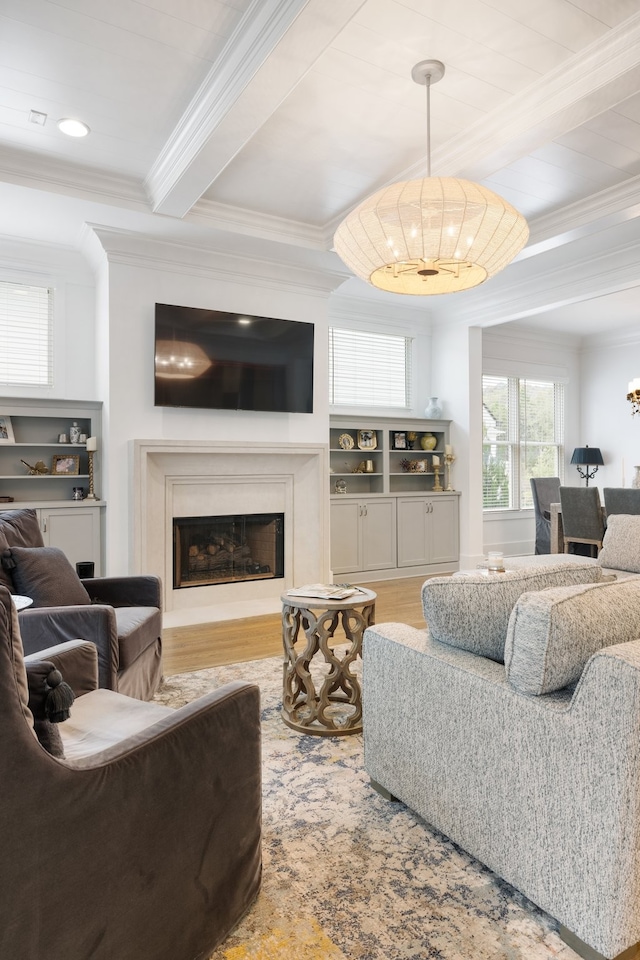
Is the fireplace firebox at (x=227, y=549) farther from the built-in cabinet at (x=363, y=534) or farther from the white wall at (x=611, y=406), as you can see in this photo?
the white wall at (x=611, y=406)

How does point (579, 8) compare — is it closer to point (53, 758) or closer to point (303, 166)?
point (303, 166)

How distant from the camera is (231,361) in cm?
499

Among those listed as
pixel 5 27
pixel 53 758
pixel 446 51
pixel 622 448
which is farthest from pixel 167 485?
pixel 622 448

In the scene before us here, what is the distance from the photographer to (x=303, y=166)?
3.75m

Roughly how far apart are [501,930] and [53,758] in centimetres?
118

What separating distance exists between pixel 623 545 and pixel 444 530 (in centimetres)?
280

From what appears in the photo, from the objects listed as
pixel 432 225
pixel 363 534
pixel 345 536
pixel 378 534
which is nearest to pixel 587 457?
pixel 378 534

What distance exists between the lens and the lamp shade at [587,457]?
26.5 feet

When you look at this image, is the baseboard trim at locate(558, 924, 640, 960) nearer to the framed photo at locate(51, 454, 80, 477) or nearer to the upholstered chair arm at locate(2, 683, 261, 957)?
the upholstered chair arm at locate(2, 683, 261, 957)

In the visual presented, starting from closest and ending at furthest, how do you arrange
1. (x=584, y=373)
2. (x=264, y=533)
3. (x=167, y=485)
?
(x=167, y=485) → (x=264, y=533) → (x=584, y=373)

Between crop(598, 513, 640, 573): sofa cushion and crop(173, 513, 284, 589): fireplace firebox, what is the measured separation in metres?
2.66

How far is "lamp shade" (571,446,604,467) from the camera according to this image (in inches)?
318

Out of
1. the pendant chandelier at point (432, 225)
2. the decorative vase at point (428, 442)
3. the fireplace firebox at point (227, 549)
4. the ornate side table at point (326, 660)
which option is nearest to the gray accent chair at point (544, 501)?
the decorative vase at point (428, 442)

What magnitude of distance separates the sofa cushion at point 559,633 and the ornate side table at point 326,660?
122 centimetres
